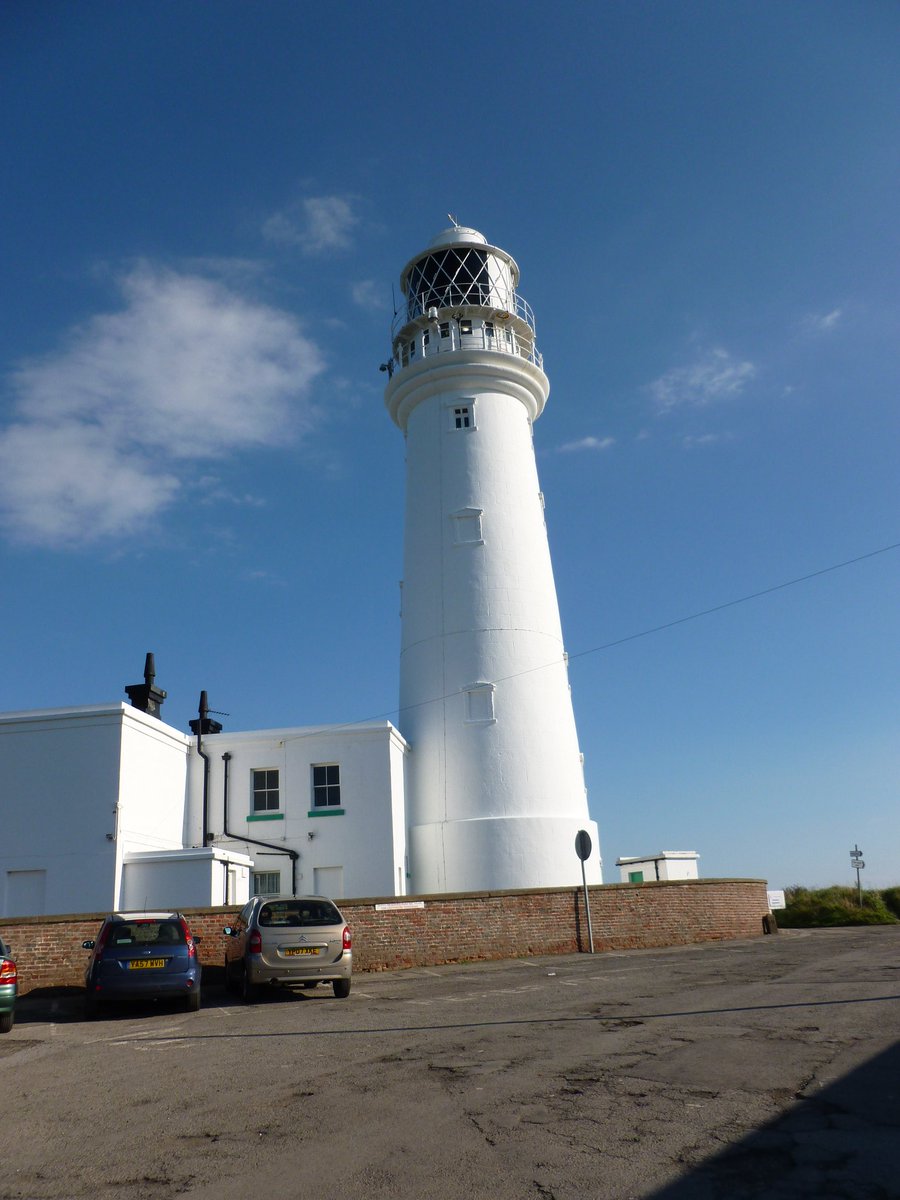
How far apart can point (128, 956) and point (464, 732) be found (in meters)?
12.4

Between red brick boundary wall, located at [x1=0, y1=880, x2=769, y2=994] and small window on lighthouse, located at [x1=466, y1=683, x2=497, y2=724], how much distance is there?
17.3ft

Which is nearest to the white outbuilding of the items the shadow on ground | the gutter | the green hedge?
the green hedge

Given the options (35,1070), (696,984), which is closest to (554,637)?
(696,984)

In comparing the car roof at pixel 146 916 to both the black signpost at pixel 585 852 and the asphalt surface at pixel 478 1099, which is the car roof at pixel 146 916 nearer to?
the asphalt surface at pixel 478 1099

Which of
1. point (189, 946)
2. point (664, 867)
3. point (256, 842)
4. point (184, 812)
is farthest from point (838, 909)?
point (189, 946)

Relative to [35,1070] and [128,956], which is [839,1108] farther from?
[128,956]

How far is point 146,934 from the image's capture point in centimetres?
1439

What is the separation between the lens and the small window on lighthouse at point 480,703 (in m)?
25.2

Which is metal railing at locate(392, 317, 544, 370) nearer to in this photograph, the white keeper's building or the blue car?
the white keeper's building

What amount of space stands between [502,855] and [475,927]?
385 cm

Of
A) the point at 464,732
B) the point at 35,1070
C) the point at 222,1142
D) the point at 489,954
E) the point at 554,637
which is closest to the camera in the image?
the point at 222,1142

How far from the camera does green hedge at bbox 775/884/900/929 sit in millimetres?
31578

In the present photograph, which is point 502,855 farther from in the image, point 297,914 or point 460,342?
point 460,342

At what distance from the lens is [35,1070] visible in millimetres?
9602
